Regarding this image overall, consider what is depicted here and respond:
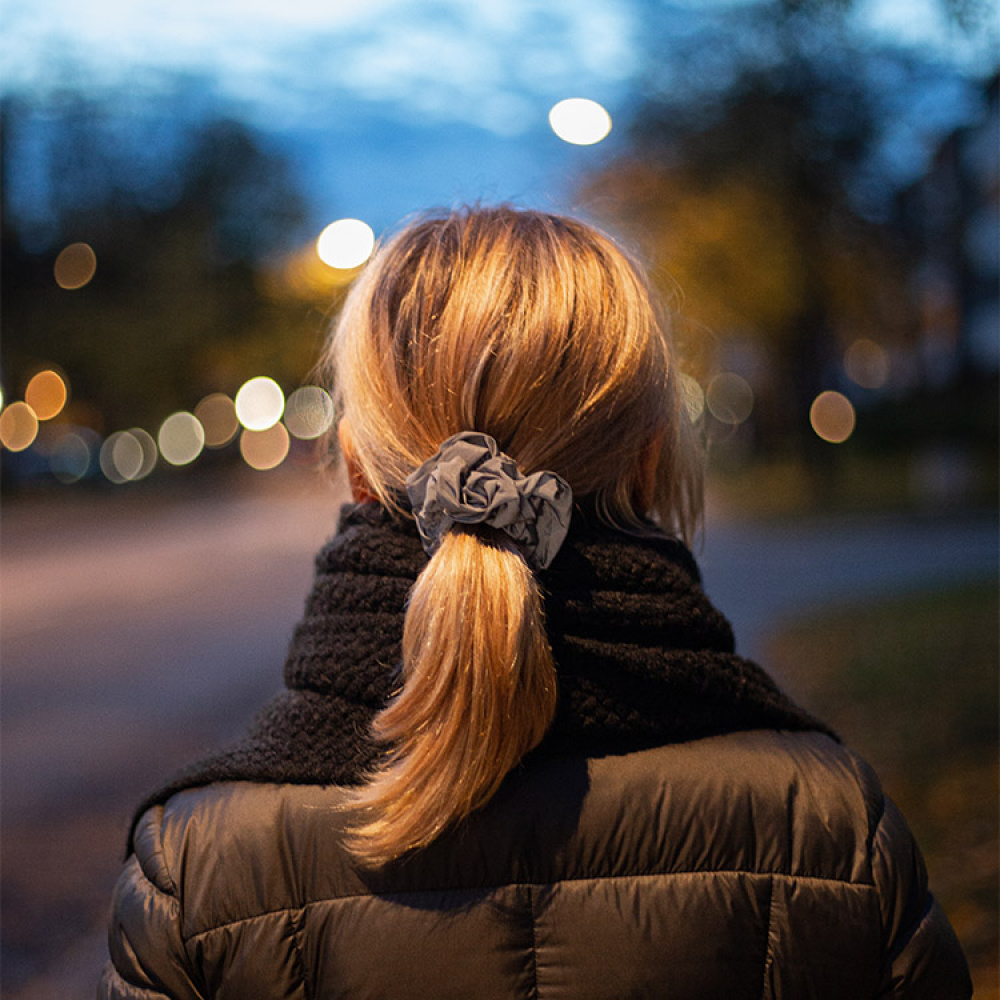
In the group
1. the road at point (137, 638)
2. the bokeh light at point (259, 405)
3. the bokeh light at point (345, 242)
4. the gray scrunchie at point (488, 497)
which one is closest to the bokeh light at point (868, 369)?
the bokeh light at point (259, 405)

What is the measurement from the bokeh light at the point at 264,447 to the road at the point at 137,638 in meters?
28.6

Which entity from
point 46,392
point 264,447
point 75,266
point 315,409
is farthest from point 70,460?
point 315,409

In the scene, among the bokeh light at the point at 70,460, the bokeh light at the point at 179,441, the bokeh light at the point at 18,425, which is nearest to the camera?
the bokeh light at the point at 70,460

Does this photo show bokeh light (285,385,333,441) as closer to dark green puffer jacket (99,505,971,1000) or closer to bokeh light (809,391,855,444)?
dark green puffer jacket (99,505,971,1000)

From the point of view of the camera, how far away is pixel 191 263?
3506 cm

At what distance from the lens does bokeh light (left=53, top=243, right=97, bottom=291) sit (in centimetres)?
3347

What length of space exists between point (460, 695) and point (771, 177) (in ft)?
36.5

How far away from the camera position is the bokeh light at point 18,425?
40.3 m

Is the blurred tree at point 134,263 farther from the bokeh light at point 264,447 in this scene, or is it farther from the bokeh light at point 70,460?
the bokeh light at point 264,447

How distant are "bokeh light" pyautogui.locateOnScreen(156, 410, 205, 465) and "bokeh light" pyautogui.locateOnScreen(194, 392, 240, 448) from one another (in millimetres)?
3493

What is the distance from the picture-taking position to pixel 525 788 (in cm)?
149

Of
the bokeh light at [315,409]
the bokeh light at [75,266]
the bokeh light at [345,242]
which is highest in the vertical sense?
the bokeh light at [75,266]

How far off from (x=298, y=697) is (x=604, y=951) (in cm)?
51

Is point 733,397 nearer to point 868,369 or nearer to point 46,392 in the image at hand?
point 868,369
